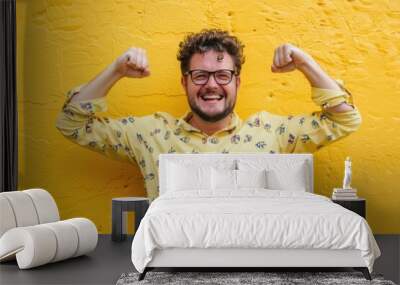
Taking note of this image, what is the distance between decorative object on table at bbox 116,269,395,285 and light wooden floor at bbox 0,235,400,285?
17 centimetres

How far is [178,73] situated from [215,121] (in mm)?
637

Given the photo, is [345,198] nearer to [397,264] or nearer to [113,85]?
[397,264]

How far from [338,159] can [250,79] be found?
48.1 inches

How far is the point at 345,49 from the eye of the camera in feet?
22.5

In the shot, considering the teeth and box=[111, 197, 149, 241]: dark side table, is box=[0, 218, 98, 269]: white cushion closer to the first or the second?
box=[111, 197, 149, 241]: dark side table

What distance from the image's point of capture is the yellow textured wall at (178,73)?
22.5 feet

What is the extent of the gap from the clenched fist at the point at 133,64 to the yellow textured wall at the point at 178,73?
76mm

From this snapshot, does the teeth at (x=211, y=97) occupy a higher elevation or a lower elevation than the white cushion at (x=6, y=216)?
higher

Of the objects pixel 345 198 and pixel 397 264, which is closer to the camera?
pixel 397 264

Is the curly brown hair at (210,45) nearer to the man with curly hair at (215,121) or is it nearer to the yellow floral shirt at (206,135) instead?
the man with curly hair at (215,121)

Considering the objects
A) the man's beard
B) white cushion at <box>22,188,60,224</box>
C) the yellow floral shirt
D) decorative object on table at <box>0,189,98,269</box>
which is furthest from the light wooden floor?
the man's beard

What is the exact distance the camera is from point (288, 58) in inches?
267

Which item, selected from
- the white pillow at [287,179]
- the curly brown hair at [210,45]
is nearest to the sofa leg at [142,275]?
the white pillow at [287,179]

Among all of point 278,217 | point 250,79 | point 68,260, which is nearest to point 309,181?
point 250,79
